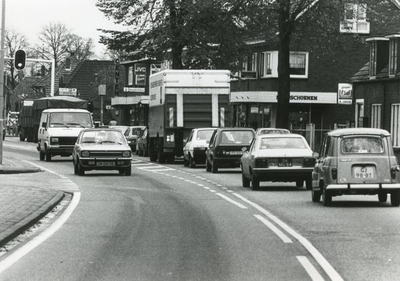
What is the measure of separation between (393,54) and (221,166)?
14281 millimetres

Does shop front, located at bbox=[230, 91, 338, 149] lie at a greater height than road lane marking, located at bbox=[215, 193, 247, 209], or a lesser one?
greater

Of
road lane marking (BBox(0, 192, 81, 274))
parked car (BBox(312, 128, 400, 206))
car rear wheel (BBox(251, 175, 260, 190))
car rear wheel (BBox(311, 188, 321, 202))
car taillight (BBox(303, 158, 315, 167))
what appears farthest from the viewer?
car rear wheel (BBox(251, 175, 260, 190))

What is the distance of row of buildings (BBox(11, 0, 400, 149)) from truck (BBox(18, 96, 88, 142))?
8.33 ft

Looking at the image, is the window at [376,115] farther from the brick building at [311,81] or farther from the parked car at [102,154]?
the parked car at [102,154]

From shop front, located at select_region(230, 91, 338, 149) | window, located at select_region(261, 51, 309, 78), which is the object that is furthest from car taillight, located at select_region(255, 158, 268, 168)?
window, located at select_region(261, 51, 309, 78)

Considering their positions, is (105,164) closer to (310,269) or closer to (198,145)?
(198,145)

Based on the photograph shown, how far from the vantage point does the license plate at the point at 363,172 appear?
20547 mm

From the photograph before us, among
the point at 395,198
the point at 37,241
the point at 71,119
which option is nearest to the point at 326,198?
the point at 395,198

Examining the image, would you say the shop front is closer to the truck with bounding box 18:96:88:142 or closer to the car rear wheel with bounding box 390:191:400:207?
the truck with bounding box 18:96:88:142

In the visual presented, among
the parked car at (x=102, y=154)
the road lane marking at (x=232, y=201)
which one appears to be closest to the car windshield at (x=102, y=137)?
the parked car at (x=102, y=154)

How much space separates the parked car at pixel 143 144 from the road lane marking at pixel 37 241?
31906 millimetres

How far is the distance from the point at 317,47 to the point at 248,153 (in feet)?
68.6

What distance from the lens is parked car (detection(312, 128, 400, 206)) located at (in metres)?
20.5

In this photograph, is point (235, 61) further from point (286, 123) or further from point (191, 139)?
point (191, 139)
